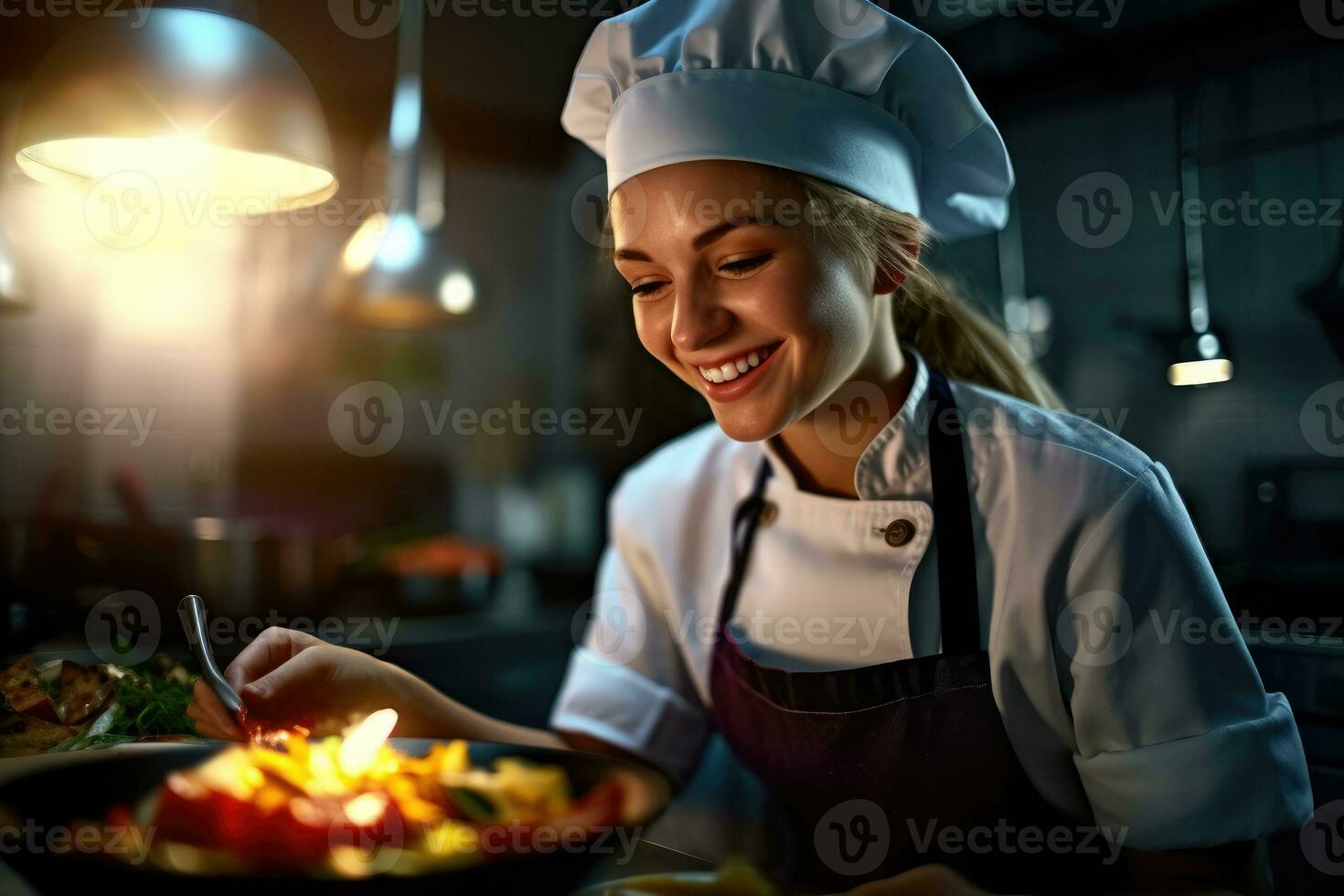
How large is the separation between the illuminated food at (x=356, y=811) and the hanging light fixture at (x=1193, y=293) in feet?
1.83

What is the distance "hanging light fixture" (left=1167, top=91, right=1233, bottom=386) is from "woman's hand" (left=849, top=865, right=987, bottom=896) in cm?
44

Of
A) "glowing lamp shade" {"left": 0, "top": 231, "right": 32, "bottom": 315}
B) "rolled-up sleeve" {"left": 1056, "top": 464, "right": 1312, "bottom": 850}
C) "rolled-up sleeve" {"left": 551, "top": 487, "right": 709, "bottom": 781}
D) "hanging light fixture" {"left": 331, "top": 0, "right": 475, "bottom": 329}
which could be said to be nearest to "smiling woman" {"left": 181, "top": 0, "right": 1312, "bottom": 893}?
"rolled-up sleeve" {"left": 1056, "top": 464, "right": 1312, "bottom": 850}

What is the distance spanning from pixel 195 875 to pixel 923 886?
0.39 m

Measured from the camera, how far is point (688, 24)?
77 cm

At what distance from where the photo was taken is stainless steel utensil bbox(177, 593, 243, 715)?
0.65 meters

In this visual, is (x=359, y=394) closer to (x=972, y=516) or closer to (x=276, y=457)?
(x=276, y=457)

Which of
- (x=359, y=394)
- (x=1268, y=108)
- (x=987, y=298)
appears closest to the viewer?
(x=1268, y=108)

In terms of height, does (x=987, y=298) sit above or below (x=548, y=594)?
above

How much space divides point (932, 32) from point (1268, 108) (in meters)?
0.27

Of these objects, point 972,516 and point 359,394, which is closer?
point 972,516

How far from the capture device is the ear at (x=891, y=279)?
0.84m

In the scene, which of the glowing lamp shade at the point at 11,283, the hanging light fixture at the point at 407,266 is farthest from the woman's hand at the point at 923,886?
the hanging light fixture at the point at 407,266

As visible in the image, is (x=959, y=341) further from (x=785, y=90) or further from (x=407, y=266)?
(x=407, y=266)

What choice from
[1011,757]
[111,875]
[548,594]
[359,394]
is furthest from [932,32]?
[359,394]
